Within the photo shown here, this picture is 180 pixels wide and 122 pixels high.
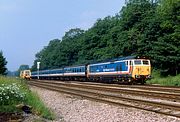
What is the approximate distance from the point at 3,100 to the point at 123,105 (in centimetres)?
556

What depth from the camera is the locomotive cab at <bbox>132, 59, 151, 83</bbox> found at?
36844 millimetres

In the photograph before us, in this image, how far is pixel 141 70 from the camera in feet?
122

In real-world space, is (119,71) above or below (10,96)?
above

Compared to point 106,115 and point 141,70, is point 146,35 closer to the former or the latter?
point 141,70

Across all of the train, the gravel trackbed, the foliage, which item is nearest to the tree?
the train

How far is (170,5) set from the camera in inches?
2216

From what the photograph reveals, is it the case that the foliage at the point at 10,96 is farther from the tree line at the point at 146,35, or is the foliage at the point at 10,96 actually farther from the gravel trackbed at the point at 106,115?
the tree line at the point at 146,35

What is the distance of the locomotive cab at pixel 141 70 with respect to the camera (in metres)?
36.8

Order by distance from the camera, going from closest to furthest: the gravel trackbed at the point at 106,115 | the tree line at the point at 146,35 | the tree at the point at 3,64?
the gravel trackbed at the point at 106,115, the tree line at the point at 146,35, the tree at the point at 3,64

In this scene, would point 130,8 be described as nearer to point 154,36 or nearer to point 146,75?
point 154,36

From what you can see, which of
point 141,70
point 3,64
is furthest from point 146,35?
point 3,64

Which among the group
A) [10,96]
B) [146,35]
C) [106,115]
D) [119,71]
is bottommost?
[106,115]

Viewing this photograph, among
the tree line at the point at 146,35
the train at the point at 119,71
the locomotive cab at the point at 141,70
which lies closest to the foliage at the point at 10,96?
the locomotive cab at the point at 141,70

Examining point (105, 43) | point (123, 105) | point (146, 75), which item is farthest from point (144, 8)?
point (123, 105)
